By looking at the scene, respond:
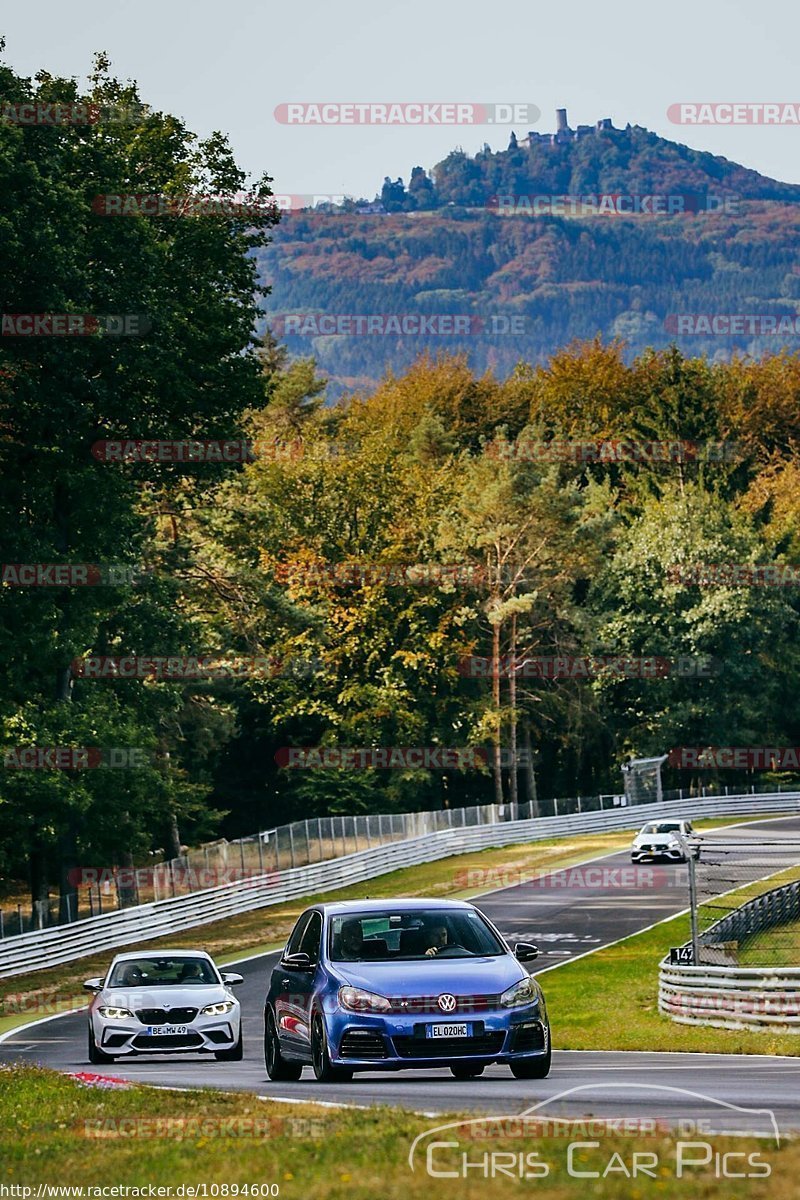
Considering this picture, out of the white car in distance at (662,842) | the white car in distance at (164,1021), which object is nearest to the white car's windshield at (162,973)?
the white car in distance at (164,1021)

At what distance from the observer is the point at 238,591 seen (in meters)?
72.0

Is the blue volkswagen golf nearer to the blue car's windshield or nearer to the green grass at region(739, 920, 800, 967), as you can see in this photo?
the blue car's windshield

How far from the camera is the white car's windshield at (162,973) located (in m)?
22.6

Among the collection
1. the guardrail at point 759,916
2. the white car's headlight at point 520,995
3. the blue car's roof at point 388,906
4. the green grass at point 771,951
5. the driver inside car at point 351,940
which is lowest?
the green grass at point 771,951

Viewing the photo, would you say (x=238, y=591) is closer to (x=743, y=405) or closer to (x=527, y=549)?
(x=527, y=549)

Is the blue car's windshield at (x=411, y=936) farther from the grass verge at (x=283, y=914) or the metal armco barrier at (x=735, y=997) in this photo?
the grass verge at (x=283, y=914)

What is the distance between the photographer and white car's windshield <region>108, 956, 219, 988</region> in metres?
22.6

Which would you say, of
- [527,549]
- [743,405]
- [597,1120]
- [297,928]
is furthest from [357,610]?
[597,1120]

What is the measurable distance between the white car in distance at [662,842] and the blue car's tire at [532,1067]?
4599 cm

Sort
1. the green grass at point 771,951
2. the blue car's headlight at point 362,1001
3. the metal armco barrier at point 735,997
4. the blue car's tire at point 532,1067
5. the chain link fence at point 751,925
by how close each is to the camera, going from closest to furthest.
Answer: the blue car's headlight at point 362,1001, the blue car's tire at point 532,1067, the metal armco barrier at point 735,997, the chain link fence at point 751,925, the green grass at point 771,951

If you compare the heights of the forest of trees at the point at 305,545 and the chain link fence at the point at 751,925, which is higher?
the forest of trees at the point at 305,545

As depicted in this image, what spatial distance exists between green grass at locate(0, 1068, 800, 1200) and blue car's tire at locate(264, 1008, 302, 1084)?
2490 millimetres

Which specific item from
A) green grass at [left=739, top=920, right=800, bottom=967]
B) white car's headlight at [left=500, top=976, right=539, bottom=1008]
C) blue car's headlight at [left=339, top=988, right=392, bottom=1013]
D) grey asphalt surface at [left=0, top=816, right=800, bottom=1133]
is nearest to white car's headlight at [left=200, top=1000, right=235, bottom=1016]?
grey asphalt surface at [left=0, top=816, right=800, bottom=1133]

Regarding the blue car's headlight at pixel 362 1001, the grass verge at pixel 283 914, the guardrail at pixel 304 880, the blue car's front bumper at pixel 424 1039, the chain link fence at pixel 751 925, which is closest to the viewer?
the blue car's front bumper at pixel 424 1039
